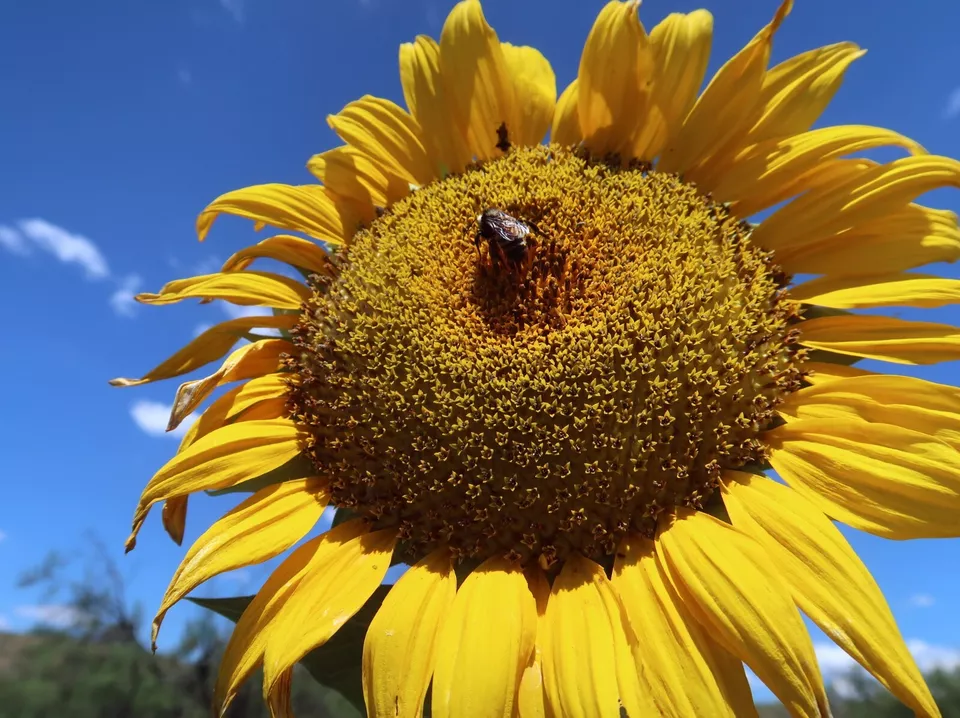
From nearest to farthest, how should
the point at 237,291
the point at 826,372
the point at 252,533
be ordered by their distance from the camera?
the point at 252,533
the point at 826,372
the point at 237,291

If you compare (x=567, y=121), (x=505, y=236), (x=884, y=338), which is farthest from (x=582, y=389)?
(x=567, y=121)

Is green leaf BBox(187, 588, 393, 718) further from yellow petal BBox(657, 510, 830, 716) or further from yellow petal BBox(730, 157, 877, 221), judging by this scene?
yellow petal BBox(730, 157, 877, 221)

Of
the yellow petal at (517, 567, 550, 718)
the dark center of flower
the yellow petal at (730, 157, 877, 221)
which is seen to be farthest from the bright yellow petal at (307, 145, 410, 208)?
the yellow petal at (517, 567, 550, 718)

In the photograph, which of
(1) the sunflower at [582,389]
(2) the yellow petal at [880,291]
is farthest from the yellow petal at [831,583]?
(2) the yellow petal at [880,291]

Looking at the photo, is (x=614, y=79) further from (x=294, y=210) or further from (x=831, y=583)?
(x=831, y=583)

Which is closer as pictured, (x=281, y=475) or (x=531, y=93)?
(x=281, y=475)

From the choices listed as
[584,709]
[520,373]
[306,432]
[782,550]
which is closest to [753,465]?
[782,550]
